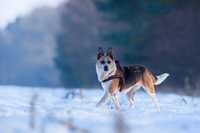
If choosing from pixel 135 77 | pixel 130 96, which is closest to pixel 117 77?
pixel 135 77

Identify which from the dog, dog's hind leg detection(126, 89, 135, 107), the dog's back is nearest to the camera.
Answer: the dog

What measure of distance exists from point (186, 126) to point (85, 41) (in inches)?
1186

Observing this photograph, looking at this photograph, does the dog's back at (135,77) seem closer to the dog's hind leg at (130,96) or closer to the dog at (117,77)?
the dog at (117,77)

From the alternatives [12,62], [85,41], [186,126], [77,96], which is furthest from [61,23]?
[186,126]

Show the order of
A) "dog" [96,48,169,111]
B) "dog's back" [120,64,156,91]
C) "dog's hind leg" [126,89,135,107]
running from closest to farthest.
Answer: "dog" [96,48,169,111]
"dog's back" [120,64,156,91]
"dog's hind leg" [126,89,135,107]

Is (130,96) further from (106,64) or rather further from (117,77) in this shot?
(106,64)

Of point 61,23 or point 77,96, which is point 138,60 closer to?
point 61,23

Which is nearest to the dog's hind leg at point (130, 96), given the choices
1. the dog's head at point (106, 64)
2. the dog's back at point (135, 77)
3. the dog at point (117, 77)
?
the dog at point (117, 77)

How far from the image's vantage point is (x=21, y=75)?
148 feet

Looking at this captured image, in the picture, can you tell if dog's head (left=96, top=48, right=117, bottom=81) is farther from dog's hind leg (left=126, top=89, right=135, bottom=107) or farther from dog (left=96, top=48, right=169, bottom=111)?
dog's hind leg (left=126, top=89, right=135, bottom=107)

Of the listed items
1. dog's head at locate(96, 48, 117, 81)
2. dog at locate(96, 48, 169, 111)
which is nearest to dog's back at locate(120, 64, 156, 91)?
dog at locate(96, 48, 169, 111)

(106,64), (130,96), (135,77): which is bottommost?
(130,96)

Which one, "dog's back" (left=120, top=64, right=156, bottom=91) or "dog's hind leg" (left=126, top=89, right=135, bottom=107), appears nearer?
"dog's back" (left=120, top=64, right=156, bottom=91)

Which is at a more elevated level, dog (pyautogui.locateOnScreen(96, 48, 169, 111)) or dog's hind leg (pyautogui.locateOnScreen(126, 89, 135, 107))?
dog (pyautogui.locateOnScreen(96, 48, 169, 111))
